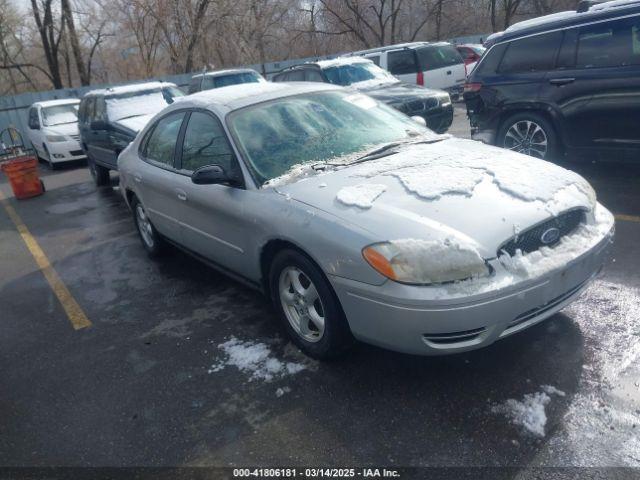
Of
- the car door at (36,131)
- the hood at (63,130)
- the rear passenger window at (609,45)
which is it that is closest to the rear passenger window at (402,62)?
the hood at (63,130)

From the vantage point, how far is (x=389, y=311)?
9.01ft

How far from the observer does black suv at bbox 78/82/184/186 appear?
9.23 m

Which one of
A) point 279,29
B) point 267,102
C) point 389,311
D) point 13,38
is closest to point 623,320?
point 389,311

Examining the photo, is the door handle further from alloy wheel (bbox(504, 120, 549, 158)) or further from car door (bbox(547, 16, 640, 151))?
alloy wheel (bbox(504, 120, 549, 158))

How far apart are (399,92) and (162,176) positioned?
21.2 feet

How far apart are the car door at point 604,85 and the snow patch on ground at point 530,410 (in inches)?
154

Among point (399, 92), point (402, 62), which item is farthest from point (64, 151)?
point (402, 62)

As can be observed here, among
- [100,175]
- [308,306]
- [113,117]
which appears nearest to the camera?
[308,306]

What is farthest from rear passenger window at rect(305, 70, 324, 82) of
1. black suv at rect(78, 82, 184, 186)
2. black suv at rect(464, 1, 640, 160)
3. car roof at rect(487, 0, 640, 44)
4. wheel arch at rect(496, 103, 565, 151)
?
wheel arch at rect(496, 103, 565, 151)

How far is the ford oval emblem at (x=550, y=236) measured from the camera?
9.57ft

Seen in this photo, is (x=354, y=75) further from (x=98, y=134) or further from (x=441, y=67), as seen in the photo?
(x=98, y=134)

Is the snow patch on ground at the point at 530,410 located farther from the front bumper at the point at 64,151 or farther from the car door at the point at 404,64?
the front bumper at the point at 64,151

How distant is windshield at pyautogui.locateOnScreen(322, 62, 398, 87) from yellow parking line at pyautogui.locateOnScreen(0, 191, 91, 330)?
251 inches

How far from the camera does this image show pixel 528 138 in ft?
21.6
